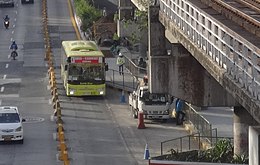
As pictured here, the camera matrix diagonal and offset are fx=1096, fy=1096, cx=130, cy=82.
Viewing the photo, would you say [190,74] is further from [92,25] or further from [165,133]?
[92,25]

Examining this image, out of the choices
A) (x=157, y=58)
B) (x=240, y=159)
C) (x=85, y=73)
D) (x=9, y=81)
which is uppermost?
(x=157, y=58)

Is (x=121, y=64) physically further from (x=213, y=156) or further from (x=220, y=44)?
(x=220, y=44)

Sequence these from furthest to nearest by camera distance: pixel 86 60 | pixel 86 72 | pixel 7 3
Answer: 1. pixel 7 3
2. pixel 86 72
3. pixel 86 60

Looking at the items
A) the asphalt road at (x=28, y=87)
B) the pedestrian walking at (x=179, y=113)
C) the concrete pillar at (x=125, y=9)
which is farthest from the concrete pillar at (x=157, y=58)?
the concrete pillar at (x=125, y=9)

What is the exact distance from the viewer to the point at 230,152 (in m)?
32.5

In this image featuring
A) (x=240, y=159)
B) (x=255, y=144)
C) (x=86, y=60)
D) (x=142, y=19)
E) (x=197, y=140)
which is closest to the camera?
(x=255, y=144)

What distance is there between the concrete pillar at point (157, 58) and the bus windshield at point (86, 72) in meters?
9.07

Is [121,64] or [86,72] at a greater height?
[86,72]

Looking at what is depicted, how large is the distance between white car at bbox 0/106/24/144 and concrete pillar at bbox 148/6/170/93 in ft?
16.2

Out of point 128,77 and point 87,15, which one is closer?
point 128,77

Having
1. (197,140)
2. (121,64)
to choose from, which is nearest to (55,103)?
(197,140)

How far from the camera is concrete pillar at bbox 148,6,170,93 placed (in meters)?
38.9

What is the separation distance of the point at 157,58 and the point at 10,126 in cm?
577

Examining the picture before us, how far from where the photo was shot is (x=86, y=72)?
5034 centimetres
